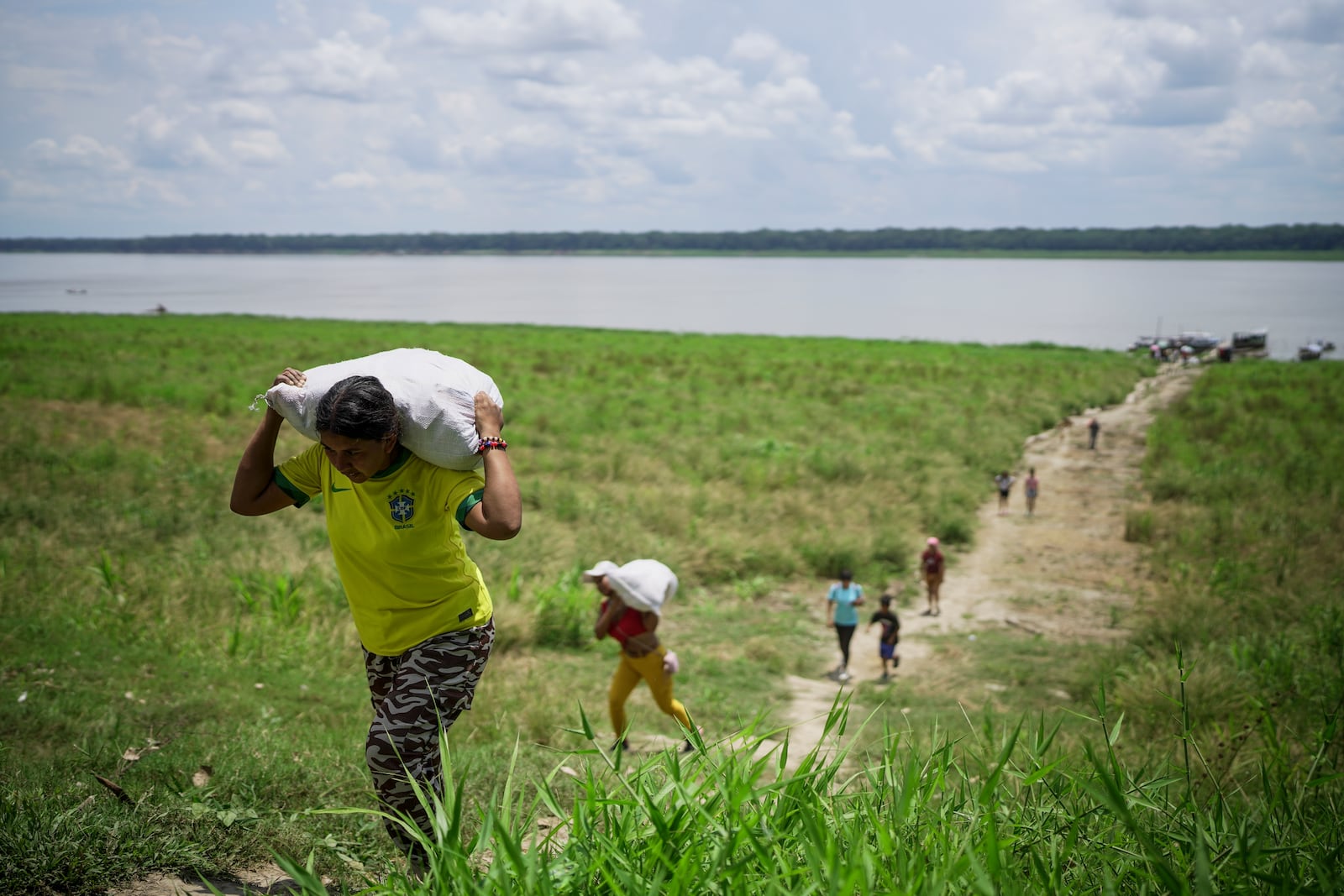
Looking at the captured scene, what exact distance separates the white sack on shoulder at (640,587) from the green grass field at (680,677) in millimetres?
886

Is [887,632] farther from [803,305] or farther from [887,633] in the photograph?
[803,305]

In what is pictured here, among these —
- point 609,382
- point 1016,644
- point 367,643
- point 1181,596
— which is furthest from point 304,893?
point 609,382

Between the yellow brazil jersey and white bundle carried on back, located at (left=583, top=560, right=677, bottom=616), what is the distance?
2600 millimetres

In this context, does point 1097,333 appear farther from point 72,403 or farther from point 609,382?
point 72,403

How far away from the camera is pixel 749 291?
144 m

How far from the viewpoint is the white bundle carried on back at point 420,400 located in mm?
2877

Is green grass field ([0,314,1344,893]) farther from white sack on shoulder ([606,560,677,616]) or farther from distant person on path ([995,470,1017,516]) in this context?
white sack on shoulder ([606,560,677,616])

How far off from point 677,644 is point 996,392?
23121mm

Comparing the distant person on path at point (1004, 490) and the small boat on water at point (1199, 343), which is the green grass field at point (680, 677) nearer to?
the distant person on path at point (1004, 490)

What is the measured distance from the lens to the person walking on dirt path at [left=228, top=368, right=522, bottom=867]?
9.64ft

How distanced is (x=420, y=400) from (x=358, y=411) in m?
0.22

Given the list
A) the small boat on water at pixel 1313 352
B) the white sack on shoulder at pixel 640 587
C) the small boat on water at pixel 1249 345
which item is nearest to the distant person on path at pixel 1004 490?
the white sack on shoulder at pixel 640 587

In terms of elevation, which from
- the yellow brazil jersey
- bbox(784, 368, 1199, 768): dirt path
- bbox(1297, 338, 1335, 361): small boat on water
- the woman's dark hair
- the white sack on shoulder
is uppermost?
the woman's dark hair

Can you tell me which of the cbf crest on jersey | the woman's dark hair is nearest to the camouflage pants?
the cbf crest on jersey
